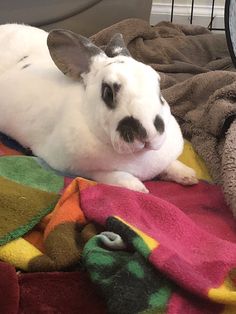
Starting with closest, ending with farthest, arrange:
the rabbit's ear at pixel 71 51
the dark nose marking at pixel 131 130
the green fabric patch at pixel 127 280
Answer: the green fabric patch at pixel 127 280 → the dark nose marking at pixel 131 130 → the rabbit's ear at pixel 71 51

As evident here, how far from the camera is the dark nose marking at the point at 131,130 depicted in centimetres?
108

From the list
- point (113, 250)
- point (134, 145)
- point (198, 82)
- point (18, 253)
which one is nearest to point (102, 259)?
point (113, 250)

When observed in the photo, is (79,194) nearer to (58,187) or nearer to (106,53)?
(58,187)

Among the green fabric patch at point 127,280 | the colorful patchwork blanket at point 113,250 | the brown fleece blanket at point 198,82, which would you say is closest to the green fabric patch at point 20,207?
the colorful patchwork blanket at point 113,250

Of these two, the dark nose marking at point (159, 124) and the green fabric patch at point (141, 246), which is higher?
the dark nose marking at point (159, 124)

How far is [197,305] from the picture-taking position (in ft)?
2.78

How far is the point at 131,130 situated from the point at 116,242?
253 mm

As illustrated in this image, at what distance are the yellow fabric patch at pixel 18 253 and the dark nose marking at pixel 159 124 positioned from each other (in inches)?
13.1

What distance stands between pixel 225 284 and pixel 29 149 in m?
0.64

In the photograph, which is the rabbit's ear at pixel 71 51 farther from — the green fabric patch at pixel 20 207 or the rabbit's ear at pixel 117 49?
the green fabric patch at pixel 20 207

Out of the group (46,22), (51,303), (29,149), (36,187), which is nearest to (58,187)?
(36,187)

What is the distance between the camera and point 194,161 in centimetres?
140

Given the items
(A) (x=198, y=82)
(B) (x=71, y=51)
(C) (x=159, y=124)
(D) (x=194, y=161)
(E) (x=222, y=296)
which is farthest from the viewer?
(A) (x=198, y=82)

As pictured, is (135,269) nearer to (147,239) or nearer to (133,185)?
(147,239)
